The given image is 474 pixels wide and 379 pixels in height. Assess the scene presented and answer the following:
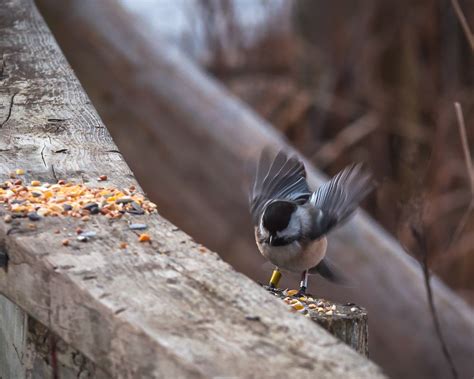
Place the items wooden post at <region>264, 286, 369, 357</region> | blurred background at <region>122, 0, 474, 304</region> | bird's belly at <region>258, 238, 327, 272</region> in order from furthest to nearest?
blurred background at <region>122, 0, 474, 304</region>, bird's belly at <region>258, 238, 327, 272</region>, wooden post at <region>264, 286, 369, 357</region>

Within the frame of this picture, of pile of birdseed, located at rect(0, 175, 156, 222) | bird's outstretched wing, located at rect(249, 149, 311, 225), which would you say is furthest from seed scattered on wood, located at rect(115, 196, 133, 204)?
bird's outstretched wing, located at rect(249, 149, 311, 225)

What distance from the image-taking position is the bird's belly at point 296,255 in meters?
2.81

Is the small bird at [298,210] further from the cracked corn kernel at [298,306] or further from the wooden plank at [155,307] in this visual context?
the wooden plank at [155,307]

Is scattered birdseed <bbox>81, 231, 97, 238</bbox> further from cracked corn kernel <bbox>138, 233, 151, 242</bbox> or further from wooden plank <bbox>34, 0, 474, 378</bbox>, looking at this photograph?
wooden plank <bbox>34, 0, 474, 378</bbox>

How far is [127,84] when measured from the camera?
16.4 ft

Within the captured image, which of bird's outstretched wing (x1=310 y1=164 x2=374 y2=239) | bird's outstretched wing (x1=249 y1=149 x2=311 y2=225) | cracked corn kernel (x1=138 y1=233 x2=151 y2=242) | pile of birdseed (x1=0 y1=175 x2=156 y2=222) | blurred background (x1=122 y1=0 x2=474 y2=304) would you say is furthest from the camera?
blurred background (x1=122 y1=0 x2=474 y2=304)

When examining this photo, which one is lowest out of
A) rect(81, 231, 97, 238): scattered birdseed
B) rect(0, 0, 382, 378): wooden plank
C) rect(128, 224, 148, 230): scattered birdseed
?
rect(0, 0, 382, 378): wooden plank

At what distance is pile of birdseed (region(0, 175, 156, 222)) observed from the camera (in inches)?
66.4

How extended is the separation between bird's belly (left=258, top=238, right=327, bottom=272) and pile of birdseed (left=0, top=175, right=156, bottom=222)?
98cm

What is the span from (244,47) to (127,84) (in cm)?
198

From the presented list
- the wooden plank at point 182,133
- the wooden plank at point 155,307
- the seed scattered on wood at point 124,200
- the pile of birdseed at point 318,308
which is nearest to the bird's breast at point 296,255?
the pile of birdseed at point 318,308

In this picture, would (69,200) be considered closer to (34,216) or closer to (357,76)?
(34,216)

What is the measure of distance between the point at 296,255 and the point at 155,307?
1.55 metres

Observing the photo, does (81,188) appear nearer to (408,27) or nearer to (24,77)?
(24,77)
